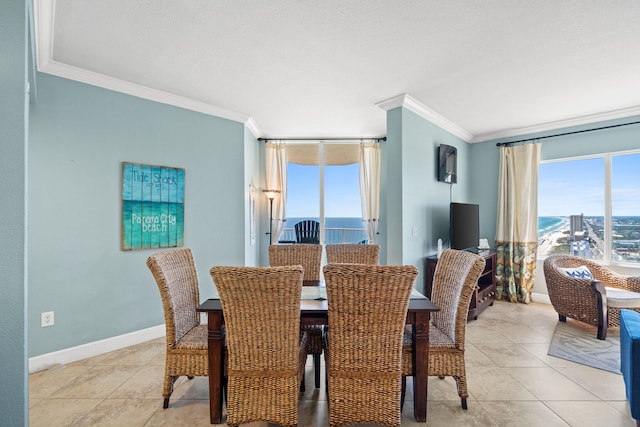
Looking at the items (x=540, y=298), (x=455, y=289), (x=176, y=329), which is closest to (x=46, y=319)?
(x=176, y=329)

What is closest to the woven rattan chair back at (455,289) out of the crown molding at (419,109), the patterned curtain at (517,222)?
the crown molding at (419,109)

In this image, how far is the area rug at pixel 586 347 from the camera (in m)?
2.60

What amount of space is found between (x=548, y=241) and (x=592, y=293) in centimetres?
152

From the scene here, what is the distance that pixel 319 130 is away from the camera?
15.3 feet

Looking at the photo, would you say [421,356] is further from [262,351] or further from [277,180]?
[277,180]

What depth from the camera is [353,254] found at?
9.57 feet

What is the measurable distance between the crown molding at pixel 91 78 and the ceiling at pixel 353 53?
0.01 metres

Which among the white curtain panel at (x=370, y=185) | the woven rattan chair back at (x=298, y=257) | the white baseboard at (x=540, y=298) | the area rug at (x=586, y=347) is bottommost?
the area rug at (x=586, y=347)

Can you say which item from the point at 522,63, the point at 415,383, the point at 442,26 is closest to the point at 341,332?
the point at 415,383

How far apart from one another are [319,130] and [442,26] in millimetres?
2747

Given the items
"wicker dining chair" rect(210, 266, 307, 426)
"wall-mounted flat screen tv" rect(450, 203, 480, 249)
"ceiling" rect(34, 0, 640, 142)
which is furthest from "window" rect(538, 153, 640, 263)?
"wicker dining chair" rect(210, 266, 307, 426)

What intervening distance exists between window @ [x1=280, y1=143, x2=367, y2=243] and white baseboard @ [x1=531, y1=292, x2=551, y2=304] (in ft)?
9.05

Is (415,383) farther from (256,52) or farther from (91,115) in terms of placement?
(91,115)

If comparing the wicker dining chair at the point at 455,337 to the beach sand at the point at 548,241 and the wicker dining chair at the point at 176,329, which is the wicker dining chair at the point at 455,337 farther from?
the beach sand at the point at 548,241
